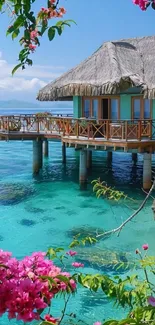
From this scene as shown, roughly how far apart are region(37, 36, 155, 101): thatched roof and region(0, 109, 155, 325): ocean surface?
4250 mm

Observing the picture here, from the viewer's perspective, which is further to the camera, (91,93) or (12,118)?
(12,118)

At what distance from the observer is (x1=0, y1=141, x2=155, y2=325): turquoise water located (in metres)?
8.43

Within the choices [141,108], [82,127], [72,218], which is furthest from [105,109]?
[72,218]

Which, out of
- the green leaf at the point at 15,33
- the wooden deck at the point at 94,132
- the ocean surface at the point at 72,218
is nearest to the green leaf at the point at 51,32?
the green leaf at the point at 15,33

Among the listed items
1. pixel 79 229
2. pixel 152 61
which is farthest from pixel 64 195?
pixel 152 61

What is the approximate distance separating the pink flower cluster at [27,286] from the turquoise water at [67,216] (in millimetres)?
3767

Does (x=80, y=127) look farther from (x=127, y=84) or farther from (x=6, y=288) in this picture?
(x=6, y=288)

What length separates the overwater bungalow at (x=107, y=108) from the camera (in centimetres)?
1439

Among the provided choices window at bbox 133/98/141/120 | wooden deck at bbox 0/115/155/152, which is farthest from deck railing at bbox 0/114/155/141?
window at bbox 133/98/141/120

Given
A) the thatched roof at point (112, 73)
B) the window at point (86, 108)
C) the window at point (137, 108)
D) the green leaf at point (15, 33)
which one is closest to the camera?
the green leaf at point (15, 33)

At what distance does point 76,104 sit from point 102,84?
11.3 ft

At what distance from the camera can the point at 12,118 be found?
17.9 metres

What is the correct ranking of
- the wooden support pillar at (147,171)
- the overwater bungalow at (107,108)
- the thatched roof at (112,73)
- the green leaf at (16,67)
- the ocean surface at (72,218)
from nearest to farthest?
the green leaf at (16,67)
the ocean surface at (72,218)
the overwater bungalow at (107,108)
the wooden support pillar at (147,171)
the thatched roof at (112,73)

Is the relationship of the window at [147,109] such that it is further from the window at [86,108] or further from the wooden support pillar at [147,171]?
the window at [86,108]
